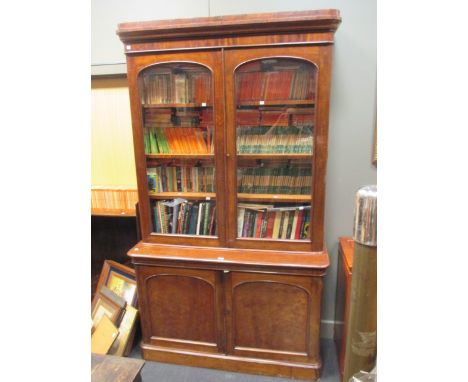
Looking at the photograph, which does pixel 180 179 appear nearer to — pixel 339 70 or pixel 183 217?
pixel 183 217

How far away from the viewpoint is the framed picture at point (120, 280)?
6.63 ft

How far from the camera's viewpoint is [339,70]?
1745 mm

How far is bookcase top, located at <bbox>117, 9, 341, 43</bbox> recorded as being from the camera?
135 cm

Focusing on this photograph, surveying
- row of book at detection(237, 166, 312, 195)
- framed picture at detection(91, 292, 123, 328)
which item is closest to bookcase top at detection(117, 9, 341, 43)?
row of book at detection(237, 166, 312, 195)

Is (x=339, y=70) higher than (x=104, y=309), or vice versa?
(x=339, y=70)

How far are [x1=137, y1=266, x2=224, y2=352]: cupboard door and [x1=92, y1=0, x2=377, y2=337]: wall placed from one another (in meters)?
0.86

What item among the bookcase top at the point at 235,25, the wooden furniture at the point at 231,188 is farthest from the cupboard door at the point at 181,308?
the bookcase top at the point at 235,25

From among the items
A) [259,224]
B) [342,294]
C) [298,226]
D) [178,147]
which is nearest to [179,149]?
[178,147]

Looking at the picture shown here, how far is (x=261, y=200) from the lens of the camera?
1767 millimetres

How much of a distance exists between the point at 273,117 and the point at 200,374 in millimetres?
1687
